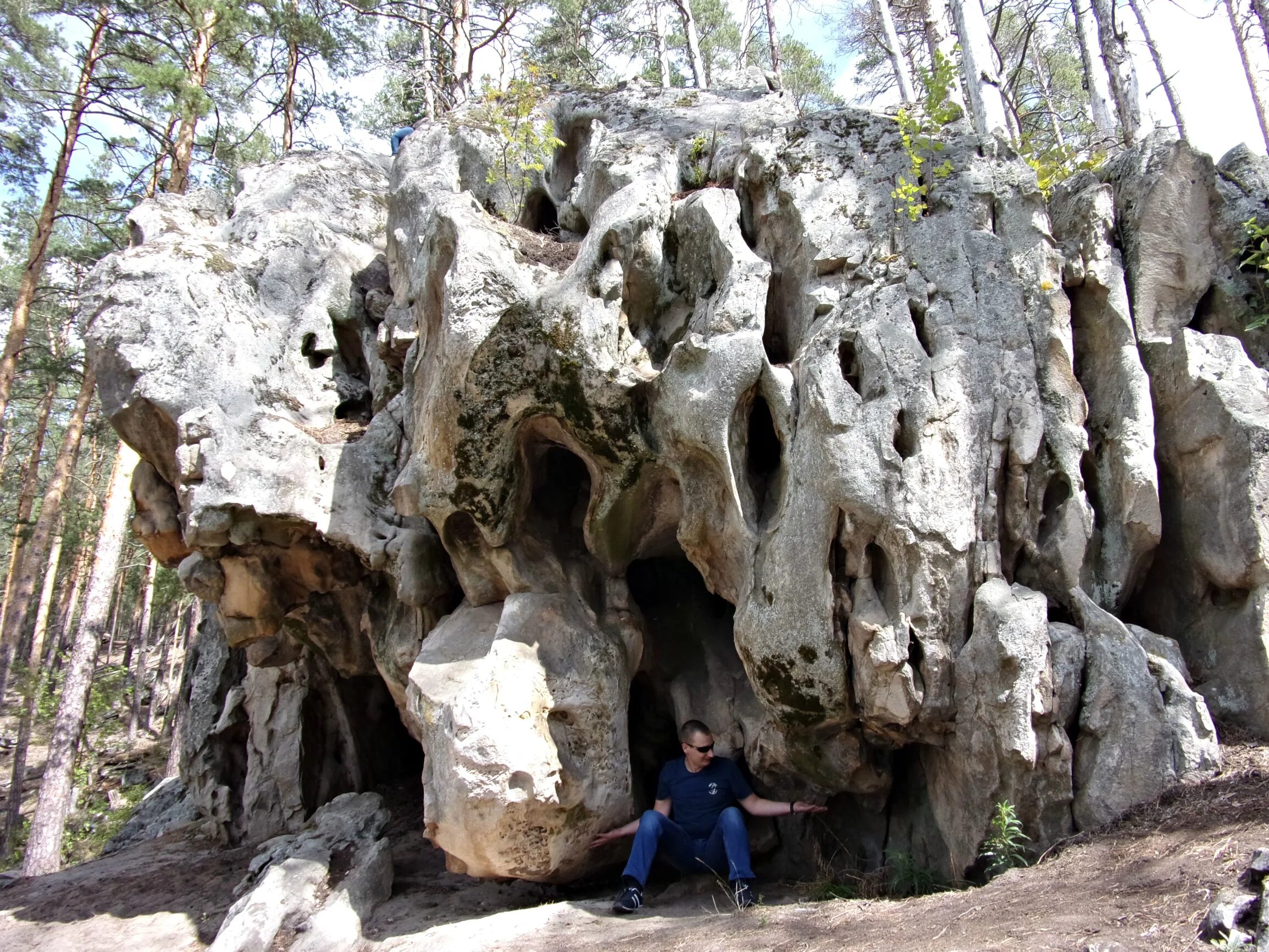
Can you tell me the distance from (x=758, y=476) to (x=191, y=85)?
418 inches

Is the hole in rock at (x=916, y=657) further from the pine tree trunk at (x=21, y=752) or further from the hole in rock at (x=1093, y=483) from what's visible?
the pine tree trunk at (x=21, y=752)

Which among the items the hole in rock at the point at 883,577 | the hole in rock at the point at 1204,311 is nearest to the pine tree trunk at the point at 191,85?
the hole in rock at the point at 883,577

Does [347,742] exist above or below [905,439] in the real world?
below

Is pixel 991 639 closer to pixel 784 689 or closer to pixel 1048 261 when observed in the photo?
pixel 784 689

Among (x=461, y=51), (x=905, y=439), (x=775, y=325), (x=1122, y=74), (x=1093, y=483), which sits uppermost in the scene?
(x=461, y=51)

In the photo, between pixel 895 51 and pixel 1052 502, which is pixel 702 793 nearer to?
pixel 1052 502

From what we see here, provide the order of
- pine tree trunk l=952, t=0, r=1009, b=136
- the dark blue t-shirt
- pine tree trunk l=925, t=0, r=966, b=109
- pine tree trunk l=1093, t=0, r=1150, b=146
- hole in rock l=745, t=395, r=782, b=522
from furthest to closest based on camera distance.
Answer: pine tree trunk l=1093, t=0, r=1150, b=146 → pine tree trunk l=925, t=0, r=966, b=109 → pine tree trunk l=952, t=0, r=1009, b=136 → hole in rock l=745, t=395, r=782, b=522 → the dark blue t-shirt

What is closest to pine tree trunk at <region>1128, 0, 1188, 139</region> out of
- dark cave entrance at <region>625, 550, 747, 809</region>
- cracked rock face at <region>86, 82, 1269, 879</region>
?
cracked rock face at <region>86, 82, 1269, 879</region>

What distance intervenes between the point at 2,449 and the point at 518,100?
21.6m

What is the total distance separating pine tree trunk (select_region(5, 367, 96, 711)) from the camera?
12766 millimetres

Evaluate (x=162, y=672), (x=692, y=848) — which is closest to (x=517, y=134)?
(x=692, y=848)

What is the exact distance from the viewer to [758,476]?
6871 millimetres

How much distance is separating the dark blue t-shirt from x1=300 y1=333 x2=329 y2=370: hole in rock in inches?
226

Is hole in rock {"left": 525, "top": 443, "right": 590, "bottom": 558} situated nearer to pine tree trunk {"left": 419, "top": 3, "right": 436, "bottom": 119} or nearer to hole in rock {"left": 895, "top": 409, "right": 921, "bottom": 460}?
hole in rock {"left": 895, "top": 409, "right": 921, "bottom": 460}
